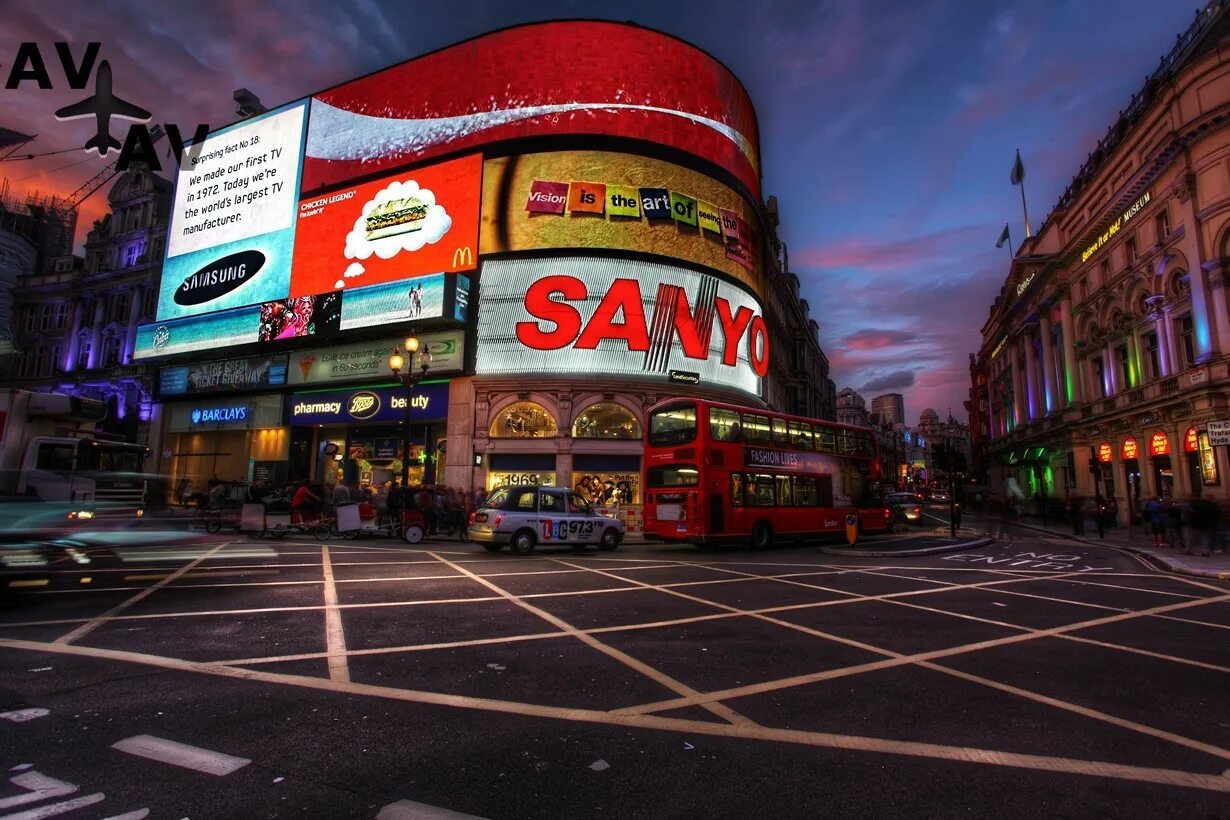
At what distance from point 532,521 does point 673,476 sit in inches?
182

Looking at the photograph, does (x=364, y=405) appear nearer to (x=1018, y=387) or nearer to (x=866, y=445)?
(x=866, y=445)

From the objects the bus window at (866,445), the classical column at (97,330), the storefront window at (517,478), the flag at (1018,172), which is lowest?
the storefront window at (517,478)

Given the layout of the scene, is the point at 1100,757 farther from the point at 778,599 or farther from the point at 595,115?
the point at 595,115

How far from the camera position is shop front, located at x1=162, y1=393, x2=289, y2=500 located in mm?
34062

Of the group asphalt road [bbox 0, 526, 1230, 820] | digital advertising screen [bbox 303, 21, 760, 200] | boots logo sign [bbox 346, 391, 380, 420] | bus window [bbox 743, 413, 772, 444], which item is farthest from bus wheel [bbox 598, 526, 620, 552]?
digital advertising screen [bbox 303, 21, 760, 200]

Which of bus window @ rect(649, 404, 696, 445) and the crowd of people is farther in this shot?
the crowd of people

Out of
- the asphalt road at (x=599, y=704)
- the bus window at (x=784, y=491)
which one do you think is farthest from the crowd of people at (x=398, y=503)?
the asphalt road at (x=599, y=704)

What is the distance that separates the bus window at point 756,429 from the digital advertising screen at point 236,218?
28.0 meters

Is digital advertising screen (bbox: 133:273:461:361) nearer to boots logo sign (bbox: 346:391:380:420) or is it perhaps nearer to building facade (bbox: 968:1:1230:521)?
boots logo sign (bbox: 346:391:380:420)

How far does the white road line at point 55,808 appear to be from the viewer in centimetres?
272

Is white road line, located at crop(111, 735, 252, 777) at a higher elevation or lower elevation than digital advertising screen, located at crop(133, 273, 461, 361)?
lower

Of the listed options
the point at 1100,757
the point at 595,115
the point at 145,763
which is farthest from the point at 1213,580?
the point at 595,115

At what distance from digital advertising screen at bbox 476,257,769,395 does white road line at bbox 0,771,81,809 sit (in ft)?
81.8

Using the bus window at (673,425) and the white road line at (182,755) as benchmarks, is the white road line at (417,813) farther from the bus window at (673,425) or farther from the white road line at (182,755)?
the bus window at (673,425)
